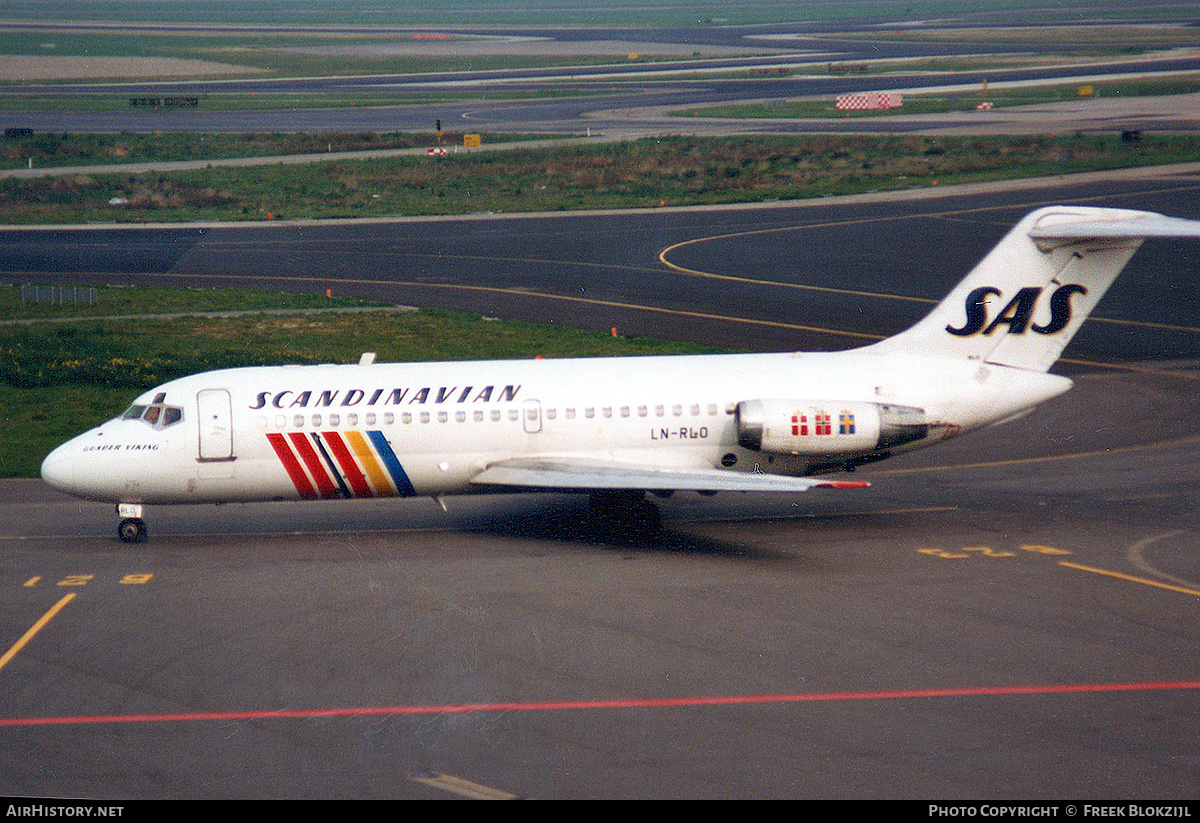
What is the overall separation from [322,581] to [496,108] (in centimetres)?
9754

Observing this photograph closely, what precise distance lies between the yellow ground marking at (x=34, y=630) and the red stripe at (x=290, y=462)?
4.80 m

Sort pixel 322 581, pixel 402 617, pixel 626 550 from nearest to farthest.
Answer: pixel 402 617 < pixel 322 581 < pixel 626 550

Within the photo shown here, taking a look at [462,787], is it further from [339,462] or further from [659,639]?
[339,462]

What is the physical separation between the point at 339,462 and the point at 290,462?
992mm

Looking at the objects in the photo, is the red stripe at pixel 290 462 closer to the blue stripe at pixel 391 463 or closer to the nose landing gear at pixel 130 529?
the blue stripe at pixel 391 463

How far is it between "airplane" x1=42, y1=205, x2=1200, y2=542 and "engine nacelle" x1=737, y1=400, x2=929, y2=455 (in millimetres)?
31

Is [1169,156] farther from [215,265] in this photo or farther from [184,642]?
[184,642]

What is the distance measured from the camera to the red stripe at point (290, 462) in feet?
84.0

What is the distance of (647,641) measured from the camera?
65.0 ft

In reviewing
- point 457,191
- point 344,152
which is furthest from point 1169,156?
point 344,152

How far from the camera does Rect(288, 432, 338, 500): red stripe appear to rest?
83.9ft

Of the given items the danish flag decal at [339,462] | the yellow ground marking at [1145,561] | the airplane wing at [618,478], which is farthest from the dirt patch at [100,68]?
the yellow ground marking at [1145,561]

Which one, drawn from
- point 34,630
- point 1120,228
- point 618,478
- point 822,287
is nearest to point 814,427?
point 618,478
